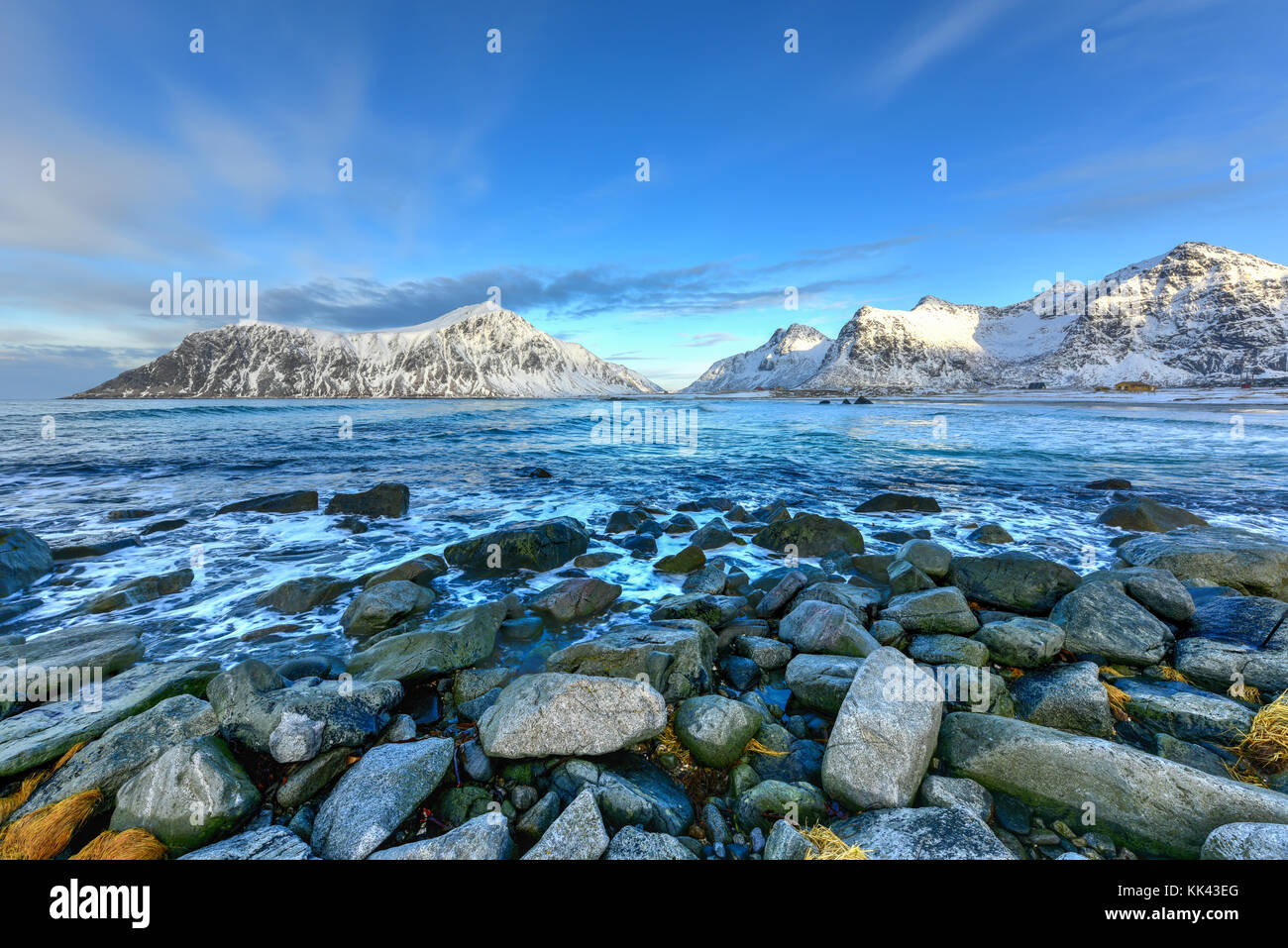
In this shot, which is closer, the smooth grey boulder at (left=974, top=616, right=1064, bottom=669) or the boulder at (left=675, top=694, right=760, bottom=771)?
the boulder at (left=675, top=694, right=760, bottom=771)

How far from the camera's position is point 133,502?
14773 millimetres

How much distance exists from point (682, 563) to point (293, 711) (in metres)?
6.79

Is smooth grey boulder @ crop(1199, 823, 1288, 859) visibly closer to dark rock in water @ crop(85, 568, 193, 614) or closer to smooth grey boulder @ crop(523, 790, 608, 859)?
smooth grey boulder @ crop(523, 790, 608, 859)

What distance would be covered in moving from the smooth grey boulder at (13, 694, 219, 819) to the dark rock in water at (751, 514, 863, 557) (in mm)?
9677

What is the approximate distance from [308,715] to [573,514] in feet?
33.0

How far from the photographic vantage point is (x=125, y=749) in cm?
390

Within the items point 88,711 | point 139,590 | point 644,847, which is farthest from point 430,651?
point 139,590

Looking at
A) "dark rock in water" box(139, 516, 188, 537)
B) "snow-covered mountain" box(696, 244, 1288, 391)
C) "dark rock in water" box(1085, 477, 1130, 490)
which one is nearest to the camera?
"dark rock in water" box(139, 516, 188, 537)

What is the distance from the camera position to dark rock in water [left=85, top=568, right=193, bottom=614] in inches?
306

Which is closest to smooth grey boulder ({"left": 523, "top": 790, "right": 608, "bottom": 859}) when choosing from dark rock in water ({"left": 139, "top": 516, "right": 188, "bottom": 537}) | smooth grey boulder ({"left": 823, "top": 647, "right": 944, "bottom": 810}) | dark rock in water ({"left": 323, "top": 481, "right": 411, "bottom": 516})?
smooth grey boulder ({"left": 823, "top": 647, "right": 944, "bottom": 810})

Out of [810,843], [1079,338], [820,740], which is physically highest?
[1079,338]

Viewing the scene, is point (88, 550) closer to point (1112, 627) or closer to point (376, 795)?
point (376, 795)
